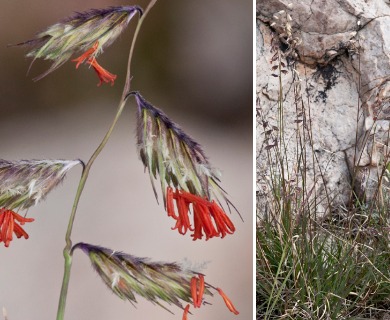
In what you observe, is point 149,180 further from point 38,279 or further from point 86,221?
point 38,279

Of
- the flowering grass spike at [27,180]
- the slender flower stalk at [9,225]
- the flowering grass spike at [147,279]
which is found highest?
the flowering grass spike at [27,180]

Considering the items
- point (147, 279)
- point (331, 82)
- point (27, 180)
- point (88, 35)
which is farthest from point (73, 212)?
point (331, 82)

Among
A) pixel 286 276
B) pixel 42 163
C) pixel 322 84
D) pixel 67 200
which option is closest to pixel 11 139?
pixel 42 163

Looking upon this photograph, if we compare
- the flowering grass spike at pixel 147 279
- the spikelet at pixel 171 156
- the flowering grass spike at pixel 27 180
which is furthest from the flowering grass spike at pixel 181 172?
the flowering grass spike at pixel 27 180

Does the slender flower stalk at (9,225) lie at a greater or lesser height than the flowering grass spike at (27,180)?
lesser

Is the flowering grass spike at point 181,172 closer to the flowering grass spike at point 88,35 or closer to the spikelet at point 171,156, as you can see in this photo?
the spikelet at point 171,156

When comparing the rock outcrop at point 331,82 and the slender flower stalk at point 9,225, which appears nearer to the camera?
the slender flower stalk at point 9,225

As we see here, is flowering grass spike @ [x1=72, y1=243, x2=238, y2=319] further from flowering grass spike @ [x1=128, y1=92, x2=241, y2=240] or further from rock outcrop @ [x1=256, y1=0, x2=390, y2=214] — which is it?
rock outcrop @ [x1=256, y1=0, x2=390, y2=214]
